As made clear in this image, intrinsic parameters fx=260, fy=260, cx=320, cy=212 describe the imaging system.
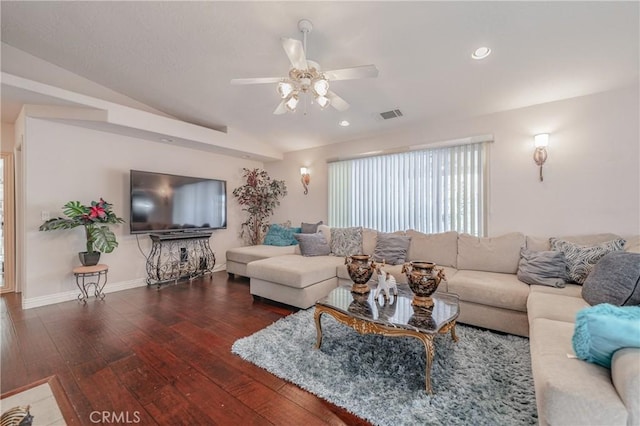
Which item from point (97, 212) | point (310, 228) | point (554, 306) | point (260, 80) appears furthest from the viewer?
point (310, 228)

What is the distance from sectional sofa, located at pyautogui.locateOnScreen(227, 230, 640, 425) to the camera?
3.18ft

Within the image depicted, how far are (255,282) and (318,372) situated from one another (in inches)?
70.6

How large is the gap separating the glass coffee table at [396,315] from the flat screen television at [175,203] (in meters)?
3.28

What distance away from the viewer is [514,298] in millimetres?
2396

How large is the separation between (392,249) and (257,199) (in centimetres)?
318

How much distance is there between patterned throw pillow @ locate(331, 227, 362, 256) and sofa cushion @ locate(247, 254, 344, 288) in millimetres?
401

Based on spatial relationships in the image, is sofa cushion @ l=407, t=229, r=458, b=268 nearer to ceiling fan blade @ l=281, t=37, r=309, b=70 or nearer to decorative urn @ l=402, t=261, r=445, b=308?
decorative urn @ l=402, t=261, r=445, b=308

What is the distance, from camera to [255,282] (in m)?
3.46

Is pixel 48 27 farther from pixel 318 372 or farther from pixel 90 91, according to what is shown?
pixel 318 372

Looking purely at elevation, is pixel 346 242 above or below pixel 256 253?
above

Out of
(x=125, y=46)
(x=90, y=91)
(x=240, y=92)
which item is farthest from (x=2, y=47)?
(x=240, y=92)

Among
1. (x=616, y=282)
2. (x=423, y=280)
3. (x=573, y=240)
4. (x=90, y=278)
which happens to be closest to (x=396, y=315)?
(x=423, y=280)

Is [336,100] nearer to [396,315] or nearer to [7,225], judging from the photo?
[396,315]

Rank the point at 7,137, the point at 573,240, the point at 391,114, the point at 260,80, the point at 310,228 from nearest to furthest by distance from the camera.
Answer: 1. the point at 260,80
2. the point at 573,240
3. the point at 391,114
4. the point at 7,137
5. the point at 310,228
